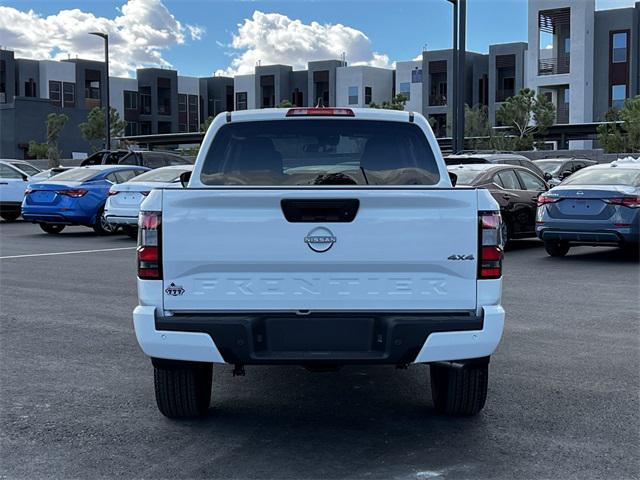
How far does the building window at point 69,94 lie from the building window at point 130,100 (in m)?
5.83

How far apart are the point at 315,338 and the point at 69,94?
8510cm

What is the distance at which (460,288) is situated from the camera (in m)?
4.99

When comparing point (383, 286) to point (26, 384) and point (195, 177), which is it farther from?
point (26, 384)

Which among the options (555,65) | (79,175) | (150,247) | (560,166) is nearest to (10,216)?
(79,175)

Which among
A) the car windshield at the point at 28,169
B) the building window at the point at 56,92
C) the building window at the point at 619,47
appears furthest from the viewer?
the building window at the point at 56,92

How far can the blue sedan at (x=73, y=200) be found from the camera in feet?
63.4

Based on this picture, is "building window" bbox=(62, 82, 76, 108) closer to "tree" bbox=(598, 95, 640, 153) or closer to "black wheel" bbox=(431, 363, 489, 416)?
"tree" bbox=(598, 95, 640, 153)

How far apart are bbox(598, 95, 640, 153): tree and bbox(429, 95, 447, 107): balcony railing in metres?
32.3

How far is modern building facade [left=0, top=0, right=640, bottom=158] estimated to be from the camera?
181 ft

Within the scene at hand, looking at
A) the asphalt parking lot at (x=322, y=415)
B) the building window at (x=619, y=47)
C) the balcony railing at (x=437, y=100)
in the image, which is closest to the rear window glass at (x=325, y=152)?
the asphalt parking lot at (x=322, y=415)

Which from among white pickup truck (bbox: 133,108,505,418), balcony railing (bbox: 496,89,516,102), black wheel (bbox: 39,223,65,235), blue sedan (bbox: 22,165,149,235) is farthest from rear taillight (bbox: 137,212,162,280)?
balcony railing (bbox: 496,89,516,102)

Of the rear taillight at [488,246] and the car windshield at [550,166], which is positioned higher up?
the car windshield at [550,166]

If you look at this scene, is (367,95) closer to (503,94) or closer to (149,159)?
(503,94)

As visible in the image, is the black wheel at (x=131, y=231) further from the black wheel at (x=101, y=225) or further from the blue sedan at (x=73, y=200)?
the blue sedan at (x=73, y=200)
